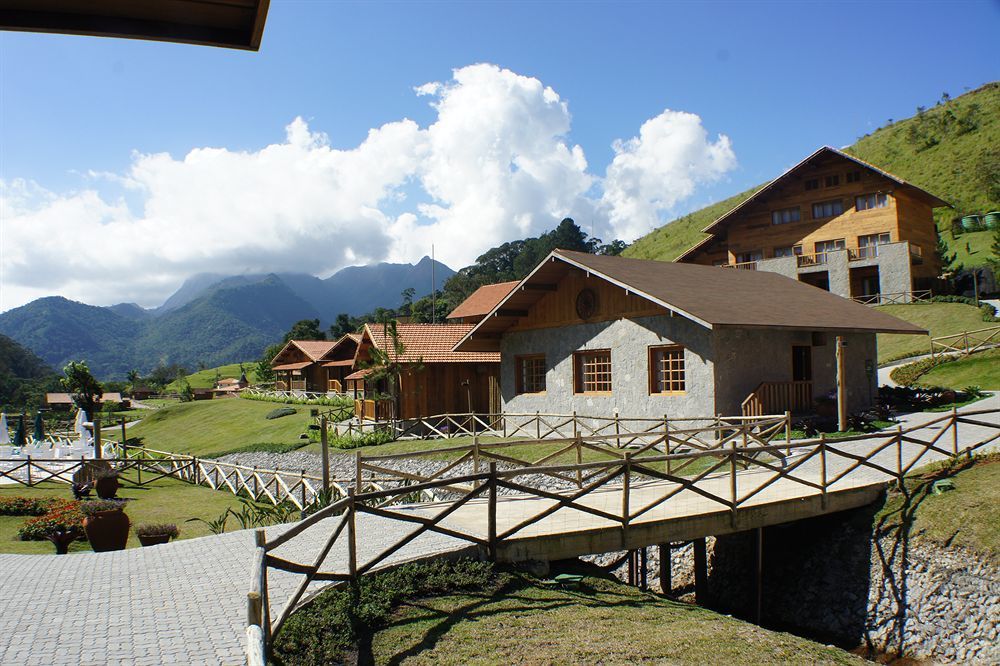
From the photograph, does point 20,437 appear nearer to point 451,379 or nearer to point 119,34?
point 451,379

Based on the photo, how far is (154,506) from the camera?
19781 millimetres

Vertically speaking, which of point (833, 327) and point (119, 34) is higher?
point (119, 34)

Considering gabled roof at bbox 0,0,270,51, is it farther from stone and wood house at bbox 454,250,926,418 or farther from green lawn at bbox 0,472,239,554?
stone and wood house at bbox 454,250,926,418

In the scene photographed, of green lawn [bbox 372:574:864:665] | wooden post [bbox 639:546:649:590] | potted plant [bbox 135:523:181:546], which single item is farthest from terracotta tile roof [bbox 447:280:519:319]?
green lawn [bbox 372:574:864:665]

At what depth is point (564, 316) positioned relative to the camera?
77.0 feet

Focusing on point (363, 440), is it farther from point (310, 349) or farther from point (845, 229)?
point (310, 349)

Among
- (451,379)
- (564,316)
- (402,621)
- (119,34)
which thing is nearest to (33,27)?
(119,34)

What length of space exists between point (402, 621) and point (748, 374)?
1420 cm

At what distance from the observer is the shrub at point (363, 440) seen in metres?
28.6

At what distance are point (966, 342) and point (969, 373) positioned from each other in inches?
141

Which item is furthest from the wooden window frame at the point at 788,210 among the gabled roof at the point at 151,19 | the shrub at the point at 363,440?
the gabled roof at the point at 151,19

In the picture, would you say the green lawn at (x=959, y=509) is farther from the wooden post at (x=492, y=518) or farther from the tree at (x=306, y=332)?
the tree at (x=306, y=332)

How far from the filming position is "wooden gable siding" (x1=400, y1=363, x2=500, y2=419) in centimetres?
3127

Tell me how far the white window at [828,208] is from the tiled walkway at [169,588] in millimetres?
35123
